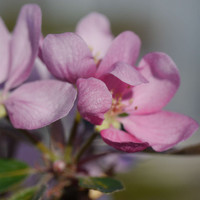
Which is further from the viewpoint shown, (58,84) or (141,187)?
(141,187)

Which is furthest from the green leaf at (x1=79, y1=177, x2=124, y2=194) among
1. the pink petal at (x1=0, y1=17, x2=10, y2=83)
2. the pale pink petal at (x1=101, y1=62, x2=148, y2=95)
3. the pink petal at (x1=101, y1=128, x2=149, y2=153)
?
the pink petal at (x1=0, y1=17, x2=10, y2=83)

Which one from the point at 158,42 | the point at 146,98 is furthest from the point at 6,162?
the point at 158,42

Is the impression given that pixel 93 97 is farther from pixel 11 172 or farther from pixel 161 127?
pixel 11 172

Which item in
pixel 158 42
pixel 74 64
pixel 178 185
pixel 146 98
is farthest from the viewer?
pixel 158 42

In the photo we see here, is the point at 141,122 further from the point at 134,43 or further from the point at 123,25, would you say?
the point at 123,25

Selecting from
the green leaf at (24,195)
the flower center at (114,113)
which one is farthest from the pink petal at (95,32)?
the green leaf at (24,195)

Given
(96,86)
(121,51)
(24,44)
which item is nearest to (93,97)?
(96,86)

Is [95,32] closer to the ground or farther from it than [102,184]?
farther from it

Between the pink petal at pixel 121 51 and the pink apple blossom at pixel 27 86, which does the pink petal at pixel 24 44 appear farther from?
the pink petal at pixel 121 51

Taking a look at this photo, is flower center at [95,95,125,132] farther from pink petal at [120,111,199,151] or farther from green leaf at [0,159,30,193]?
green leaf at [0,159,30,193]
